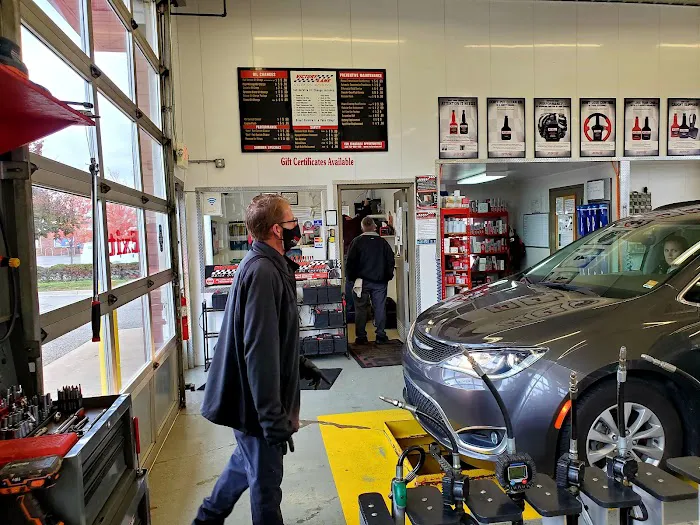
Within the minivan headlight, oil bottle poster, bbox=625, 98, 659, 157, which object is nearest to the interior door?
oil bottle poster, bbox=625, 98, 659, 157

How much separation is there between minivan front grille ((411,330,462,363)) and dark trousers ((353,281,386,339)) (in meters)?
3.38

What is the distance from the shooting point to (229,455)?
3252 millimetres

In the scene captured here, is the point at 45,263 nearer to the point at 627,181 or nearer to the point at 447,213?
the point at 447,213

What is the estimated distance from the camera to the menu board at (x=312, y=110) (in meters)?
5.66

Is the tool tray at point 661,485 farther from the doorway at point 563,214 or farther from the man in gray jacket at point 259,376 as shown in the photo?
the doorway at point 563,214

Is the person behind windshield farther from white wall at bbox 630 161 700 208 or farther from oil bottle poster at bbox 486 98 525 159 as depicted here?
white wall at bbox 630 161 700 208

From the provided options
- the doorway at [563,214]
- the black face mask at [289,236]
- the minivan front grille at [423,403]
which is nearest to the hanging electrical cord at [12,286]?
the black face mask at [289,236]

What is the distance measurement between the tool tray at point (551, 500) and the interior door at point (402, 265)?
511 centimetres

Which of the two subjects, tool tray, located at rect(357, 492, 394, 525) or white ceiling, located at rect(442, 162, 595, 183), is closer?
tool tray, located at rect(357, 492, 394, 525)

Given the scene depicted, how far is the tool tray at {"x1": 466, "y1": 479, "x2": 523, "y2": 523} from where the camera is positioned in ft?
3.93

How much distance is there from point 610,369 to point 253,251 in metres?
1.84

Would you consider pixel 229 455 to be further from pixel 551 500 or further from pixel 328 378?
pixel 551 500

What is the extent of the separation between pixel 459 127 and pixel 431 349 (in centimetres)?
400

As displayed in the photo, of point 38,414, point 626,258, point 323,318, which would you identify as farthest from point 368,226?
point 38,414
